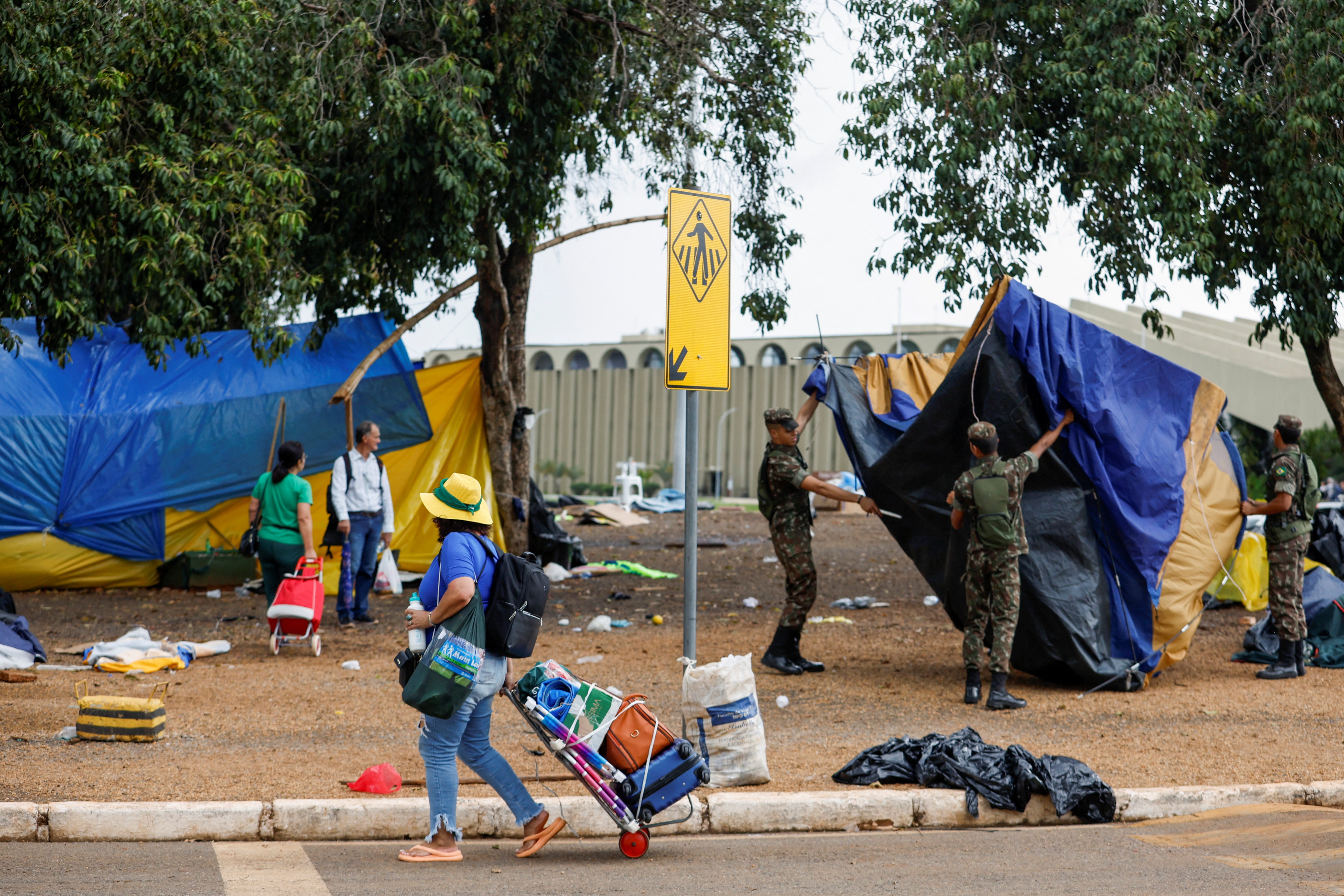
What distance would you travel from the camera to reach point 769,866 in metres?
4.86

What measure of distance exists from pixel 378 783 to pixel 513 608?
1.47 metres

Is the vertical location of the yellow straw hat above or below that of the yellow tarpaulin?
above

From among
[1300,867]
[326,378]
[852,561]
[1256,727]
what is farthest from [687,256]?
[852,561]

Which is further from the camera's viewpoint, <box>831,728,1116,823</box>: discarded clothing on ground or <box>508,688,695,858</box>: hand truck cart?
<box>831,728,1116,823</box>: discarded clothing on ground

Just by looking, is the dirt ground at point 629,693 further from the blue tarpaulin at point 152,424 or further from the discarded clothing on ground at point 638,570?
the discarded clothing on ground at point 638,570

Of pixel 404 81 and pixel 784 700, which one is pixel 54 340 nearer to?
pixel 404 81

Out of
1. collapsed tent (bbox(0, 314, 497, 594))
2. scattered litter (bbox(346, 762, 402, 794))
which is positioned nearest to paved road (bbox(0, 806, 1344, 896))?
scattered litter (bbox(346, 762, 402, 794))

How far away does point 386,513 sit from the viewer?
11125 mm

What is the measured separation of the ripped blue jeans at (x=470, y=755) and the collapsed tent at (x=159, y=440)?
8749mm

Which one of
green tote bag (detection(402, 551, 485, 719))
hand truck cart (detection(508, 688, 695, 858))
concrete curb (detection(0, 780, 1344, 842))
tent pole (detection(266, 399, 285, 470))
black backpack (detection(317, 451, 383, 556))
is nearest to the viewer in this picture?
green tote bag (detection(402, 551, 485, 719))

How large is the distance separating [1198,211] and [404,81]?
747cm

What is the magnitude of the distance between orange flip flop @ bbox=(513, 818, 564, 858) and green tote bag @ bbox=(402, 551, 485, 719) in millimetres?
688

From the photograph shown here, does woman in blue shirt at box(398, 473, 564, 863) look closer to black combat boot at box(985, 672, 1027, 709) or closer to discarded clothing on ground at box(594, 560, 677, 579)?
black combat boot at box(985, 672, 1027, 709)

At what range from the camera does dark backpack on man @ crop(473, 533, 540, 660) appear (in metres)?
4.74
